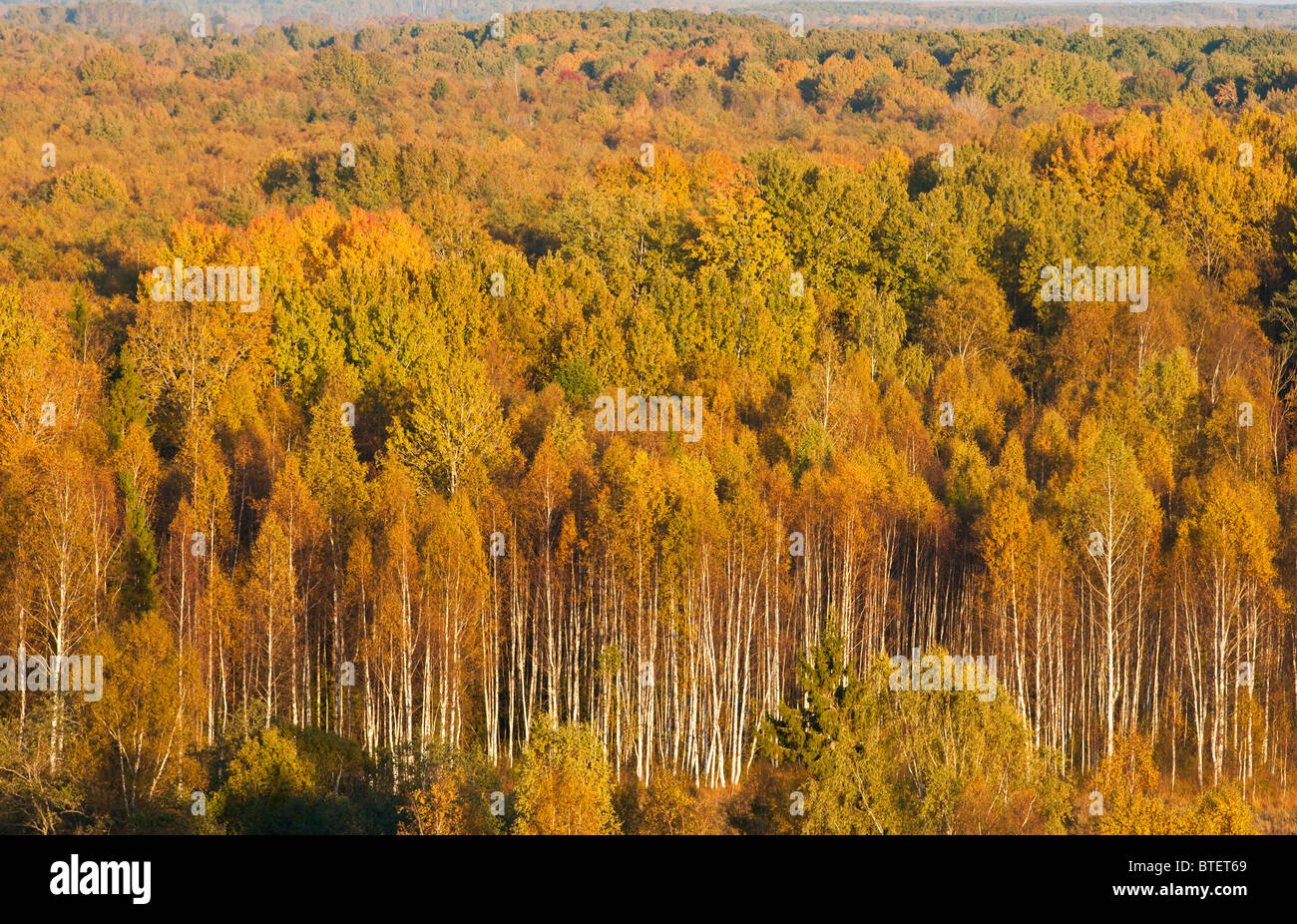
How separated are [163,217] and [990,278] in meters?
48.8

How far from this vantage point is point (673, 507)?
43062 mm

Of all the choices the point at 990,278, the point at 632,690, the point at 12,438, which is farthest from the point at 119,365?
the point at 990,278

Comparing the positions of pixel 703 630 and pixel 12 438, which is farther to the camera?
pixel 12 438

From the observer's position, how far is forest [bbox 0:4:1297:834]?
33.1 m

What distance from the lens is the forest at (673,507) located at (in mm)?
33094

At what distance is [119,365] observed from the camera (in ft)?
174

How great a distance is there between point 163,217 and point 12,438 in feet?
138

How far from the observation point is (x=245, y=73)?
170 metres

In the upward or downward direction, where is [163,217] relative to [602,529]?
upward

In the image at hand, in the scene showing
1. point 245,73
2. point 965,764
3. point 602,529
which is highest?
point 245,73
